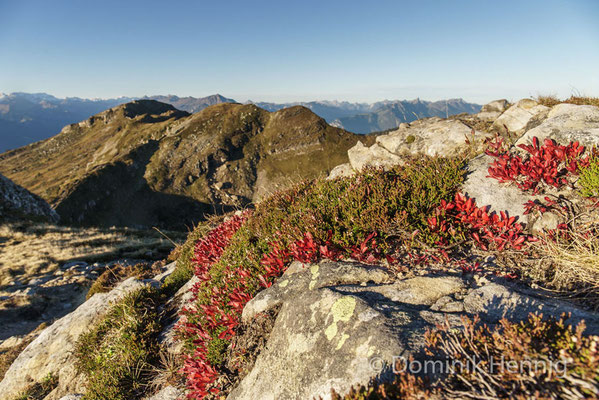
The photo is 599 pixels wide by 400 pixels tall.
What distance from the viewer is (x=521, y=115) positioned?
9.55m

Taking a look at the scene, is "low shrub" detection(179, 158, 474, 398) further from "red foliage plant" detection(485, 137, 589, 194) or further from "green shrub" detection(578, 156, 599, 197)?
"green shrub" detection(578, 156, 599, 197)

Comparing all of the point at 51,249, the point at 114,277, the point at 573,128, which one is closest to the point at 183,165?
the point at 51,249

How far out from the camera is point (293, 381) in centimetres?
353

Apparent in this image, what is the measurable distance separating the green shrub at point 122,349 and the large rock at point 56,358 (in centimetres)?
54

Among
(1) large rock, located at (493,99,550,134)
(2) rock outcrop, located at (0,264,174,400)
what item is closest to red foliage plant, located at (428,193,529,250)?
(1) large rock, located at (493,99,550,134)

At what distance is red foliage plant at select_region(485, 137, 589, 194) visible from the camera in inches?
205

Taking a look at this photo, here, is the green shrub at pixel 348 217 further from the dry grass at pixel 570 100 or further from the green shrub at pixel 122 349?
the dry grass at pixel 570 100

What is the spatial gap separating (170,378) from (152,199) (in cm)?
12904

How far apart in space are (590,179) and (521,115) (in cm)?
623

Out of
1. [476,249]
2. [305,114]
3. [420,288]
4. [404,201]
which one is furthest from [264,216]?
[305,114]

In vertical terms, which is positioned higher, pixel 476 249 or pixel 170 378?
pixel 476 249

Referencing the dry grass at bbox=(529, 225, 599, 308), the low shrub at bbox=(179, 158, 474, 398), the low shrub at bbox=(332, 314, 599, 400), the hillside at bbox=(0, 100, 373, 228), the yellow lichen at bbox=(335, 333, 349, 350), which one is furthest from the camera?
the hillside at bbox=(0, 100, 373, 228)

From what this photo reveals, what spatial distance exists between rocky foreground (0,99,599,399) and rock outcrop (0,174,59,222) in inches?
1521

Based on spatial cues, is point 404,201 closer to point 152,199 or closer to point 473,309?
point 473,309
